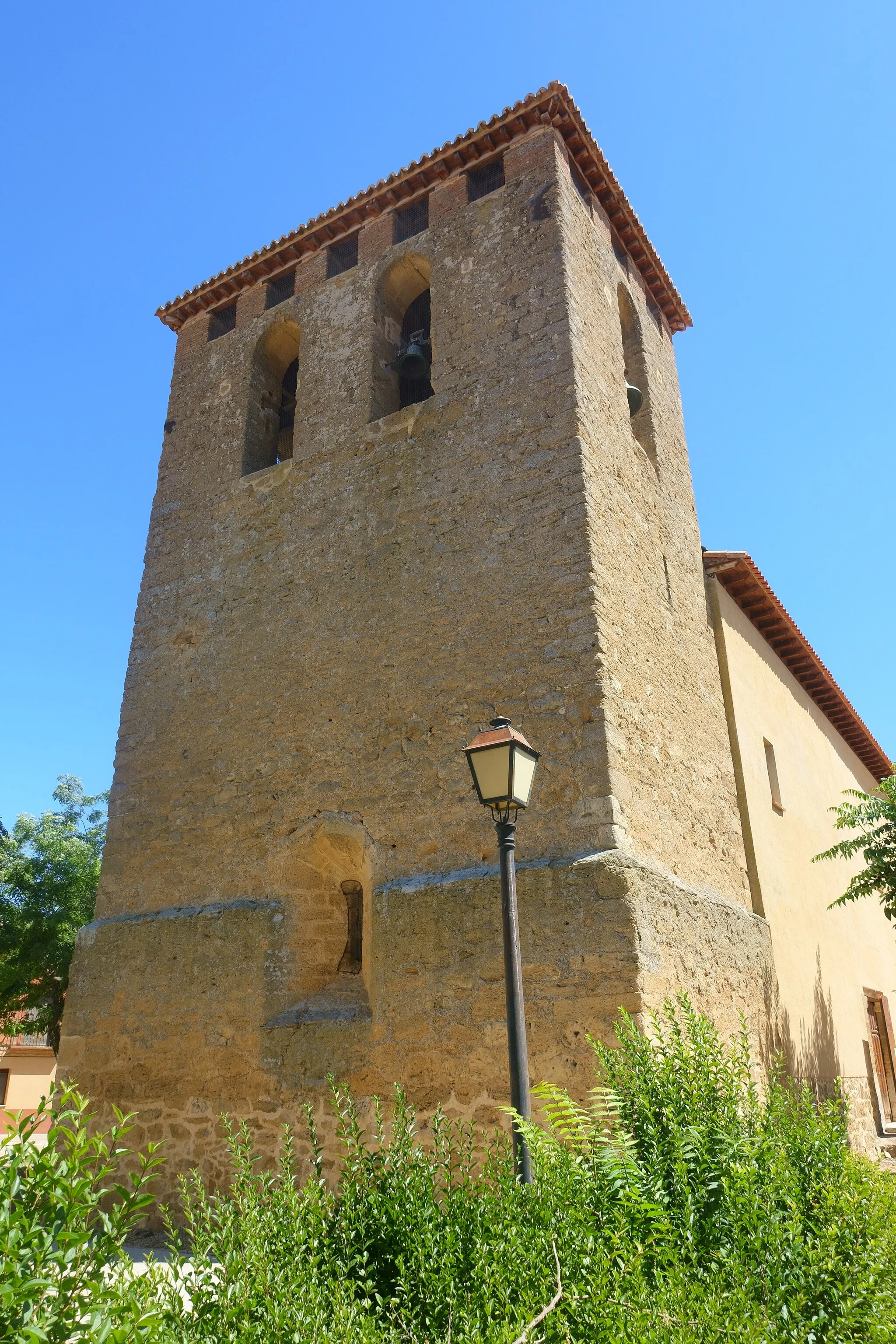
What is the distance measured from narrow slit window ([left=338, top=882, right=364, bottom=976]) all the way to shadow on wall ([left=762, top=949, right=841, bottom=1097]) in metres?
3.24

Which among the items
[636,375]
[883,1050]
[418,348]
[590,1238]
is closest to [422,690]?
[418,348]

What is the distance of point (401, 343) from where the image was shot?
370 inches

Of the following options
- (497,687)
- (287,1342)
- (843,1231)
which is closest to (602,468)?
(497,687)

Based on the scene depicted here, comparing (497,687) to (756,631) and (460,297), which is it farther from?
(756,631)

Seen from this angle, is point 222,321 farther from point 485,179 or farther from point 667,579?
point 667,579

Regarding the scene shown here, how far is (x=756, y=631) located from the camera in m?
11.4

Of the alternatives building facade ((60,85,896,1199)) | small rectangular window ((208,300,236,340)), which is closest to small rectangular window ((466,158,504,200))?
building facade ((60,85,896,1199))

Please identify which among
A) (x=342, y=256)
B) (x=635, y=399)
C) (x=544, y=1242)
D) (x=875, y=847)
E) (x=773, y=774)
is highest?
(x=342, y=256)

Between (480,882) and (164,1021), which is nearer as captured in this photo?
(480,882)

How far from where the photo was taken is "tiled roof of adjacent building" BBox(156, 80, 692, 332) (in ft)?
28.1

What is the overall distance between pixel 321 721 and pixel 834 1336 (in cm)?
537

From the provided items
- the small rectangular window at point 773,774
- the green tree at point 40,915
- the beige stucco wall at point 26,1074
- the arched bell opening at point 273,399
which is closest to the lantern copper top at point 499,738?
the arched bell opening at point 273,399

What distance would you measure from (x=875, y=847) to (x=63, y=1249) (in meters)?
9.35

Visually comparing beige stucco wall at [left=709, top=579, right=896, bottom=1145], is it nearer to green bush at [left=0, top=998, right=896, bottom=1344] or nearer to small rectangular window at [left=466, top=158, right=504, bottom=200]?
green bush at [left=0, top=998, right=896, bottom=1344]
